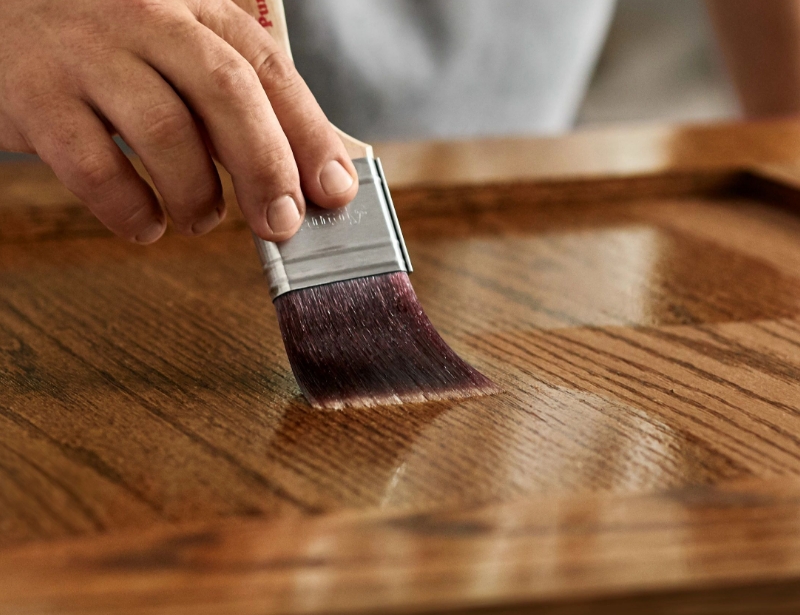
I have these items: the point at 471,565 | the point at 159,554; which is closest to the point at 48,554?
the point at 159,554

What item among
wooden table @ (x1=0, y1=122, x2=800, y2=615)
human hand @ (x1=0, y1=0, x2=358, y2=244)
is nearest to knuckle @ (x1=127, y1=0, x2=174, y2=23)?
human hand @ (x1=0, y1=0, x2=358, y2=244)

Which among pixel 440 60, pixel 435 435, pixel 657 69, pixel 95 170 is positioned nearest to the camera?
pixel 435 435

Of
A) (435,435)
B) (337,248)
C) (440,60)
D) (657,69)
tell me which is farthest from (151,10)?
(657,69)

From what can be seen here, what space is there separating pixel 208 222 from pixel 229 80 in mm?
121

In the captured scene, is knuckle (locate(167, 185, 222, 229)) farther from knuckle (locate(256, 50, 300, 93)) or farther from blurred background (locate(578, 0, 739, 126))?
blurred background (locate(578, 0, 739, 126))

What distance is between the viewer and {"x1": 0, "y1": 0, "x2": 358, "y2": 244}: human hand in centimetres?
53

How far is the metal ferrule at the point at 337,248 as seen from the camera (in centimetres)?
55

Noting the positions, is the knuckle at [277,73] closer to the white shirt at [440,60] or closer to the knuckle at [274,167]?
the knuckle at [274,167]

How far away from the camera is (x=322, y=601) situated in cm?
32

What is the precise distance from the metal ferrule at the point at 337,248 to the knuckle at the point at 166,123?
0.26ft

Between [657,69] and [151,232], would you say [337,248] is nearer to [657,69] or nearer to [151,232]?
[151,232]

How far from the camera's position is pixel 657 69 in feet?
8.57

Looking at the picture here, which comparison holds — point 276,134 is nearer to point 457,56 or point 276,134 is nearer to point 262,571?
point 262,571

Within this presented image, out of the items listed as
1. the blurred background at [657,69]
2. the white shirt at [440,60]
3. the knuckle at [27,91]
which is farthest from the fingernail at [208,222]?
the blurred background at [657,69]
